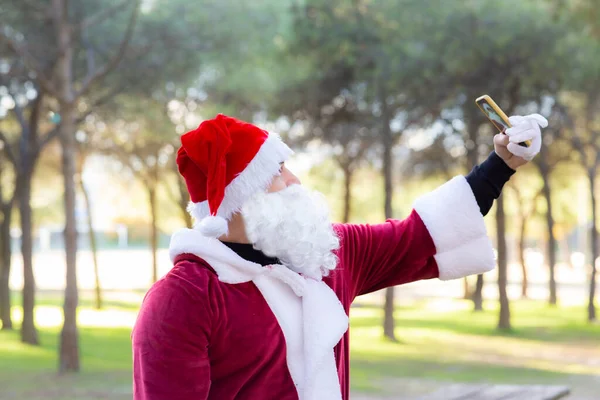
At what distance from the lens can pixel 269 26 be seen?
51.0 ft

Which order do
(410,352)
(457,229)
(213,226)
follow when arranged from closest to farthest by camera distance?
(213,226)
(457,229)
(410,352)

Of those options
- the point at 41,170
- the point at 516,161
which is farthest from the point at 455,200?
the point at 41,170

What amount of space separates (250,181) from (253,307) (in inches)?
14.7

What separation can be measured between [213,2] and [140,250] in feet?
227

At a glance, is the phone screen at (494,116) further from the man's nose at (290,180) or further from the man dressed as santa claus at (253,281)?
the man's nose at (290,180)

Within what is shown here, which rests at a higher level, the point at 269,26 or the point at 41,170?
the point at 269,26

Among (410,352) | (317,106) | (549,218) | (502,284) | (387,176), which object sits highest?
(317,106)

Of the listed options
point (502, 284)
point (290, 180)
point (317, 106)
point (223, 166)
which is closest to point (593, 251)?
point (502, 284)

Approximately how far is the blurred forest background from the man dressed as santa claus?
766cm

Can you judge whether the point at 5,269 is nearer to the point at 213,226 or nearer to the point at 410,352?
the point at 410,352

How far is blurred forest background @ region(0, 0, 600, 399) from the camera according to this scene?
1150 centimetres

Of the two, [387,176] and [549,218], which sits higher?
[387,176]

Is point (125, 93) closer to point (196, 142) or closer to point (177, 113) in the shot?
point (177, 113)

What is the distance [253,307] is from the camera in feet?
7.93
